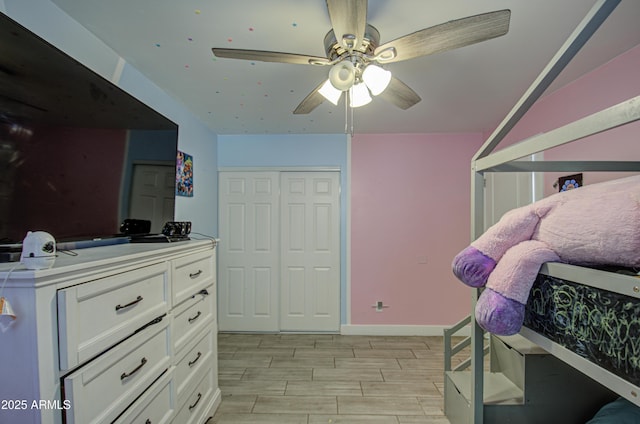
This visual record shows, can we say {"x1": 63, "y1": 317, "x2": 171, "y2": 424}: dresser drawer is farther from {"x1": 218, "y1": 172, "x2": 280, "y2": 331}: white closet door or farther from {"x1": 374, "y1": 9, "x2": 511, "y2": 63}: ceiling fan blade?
{"x1": 218, "y1": 172, "x2": 280, "y2": 331}: white closet door

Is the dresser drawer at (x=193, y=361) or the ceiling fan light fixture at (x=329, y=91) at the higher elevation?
the ceiling fan light fixture at (x=329, y=91)

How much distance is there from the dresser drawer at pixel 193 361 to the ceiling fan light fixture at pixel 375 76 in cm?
169

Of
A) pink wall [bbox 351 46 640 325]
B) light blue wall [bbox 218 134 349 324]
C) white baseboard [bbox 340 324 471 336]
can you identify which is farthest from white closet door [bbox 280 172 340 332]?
white baseboard [bbox 340 324 471 336]

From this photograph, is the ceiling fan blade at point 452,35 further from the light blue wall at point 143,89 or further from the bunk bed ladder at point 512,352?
the light blue wall at point 143,89

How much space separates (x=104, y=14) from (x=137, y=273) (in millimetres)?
1251

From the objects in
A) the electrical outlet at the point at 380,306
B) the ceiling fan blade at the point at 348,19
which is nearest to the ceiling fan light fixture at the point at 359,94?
the ceiling fan blade at the point at 348,19

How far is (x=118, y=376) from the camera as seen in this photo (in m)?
1.03

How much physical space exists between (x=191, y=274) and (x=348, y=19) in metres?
1.49

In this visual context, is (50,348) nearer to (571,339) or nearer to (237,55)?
(237,55)

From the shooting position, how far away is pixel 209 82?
203 centimetres

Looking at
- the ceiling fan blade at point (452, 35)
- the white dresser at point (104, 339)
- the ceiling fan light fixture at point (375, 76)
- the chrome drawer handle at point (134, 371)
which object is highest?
the ceiling fan blade at point (452, 35)

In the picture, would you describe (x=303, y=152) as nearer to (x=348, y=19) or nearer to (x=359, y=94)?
(x=359, y=94)

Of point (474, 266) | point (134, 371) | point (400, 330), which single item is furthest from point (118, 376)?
point (400, 330)

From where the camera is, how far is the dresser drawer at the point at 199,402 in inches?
59.7
